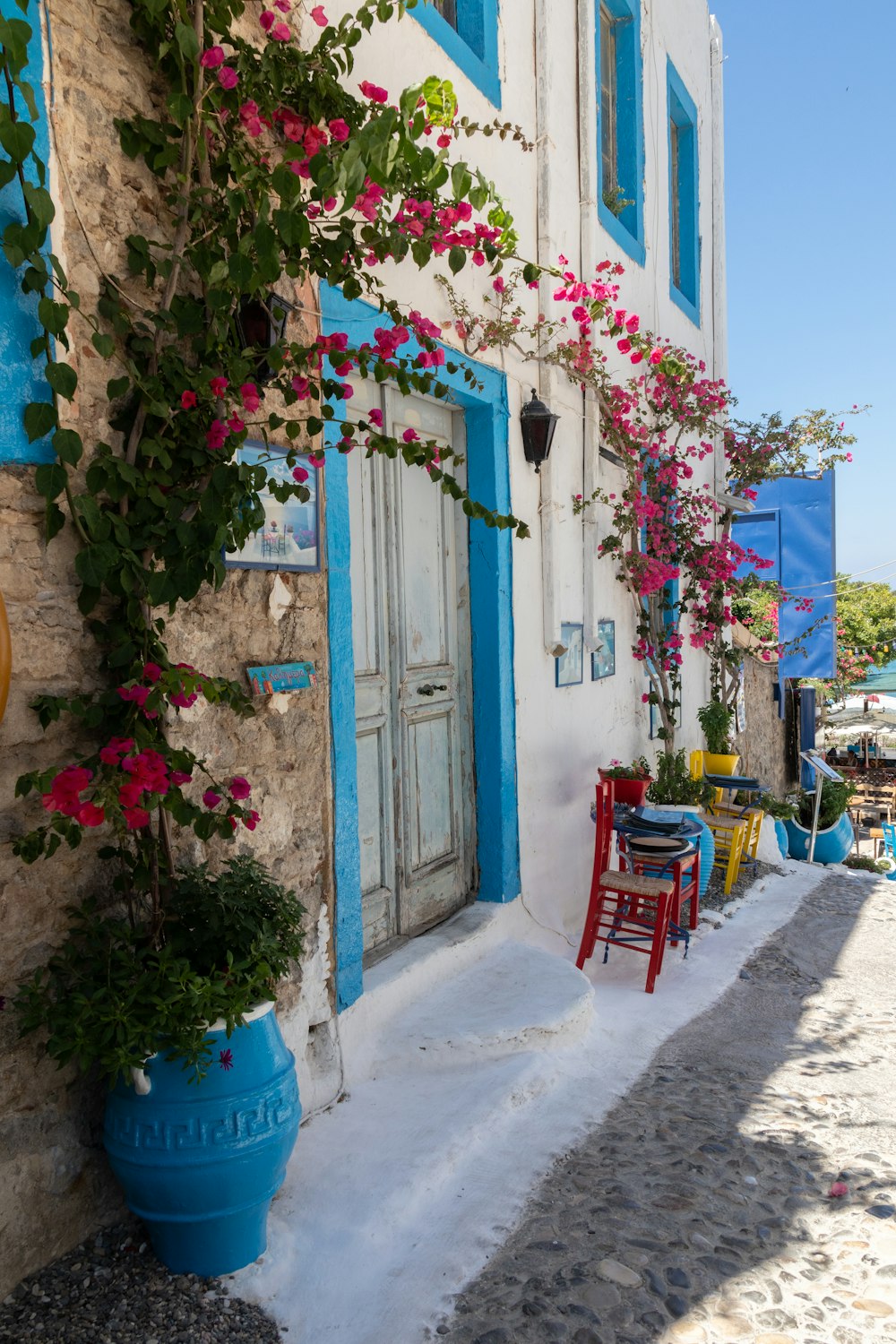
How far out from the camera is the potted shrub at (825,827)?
32.6 feet

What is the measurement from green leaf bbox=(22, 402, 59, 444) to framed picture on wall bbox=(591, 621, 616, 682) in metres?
3.78

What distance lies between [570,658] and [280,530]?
2592 mm

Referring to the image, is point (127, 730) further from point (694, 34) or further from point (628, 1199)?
point (694, 34)

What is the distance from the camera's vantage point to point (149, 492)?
2311 mm

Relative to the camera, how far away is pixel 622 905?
4.80 m

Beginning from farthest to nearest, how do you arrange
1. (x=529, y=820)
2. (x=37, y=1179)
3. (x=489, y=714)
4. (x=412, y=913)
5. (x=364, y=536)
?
(x=529, y=820), (x=489, y=714), (x=412, y=913), (x=364, y=536), (x=37, y=1179)

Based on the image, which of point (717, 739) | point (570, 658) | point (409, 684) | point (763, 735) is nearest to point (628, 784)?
point (570, 658)

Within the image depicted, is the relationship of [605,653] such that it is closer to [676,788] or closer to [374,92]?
[676,788]

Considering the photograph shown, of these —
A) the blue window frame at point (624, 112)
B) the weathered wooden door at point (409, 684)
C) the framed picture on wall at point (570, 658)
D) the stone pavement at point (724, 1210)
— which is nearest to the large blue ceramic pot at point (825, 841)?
the framed picture on wall at point (570, 658)

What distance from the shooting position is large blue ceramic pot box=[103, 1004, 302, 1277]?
2121 millimetres

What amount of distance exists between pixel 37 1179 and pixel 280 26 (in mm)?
3001

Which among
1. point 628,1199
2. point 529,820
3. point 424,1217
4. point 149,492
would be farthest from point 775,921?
point 149,492

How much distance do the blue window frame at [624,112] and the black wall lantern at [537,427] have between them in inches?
97.7

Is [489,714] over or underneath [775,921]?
over
